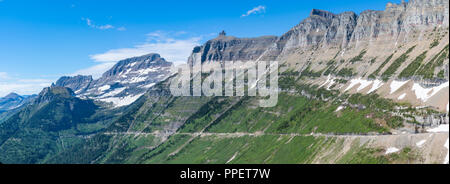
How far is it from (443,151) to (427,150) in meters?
11.1
